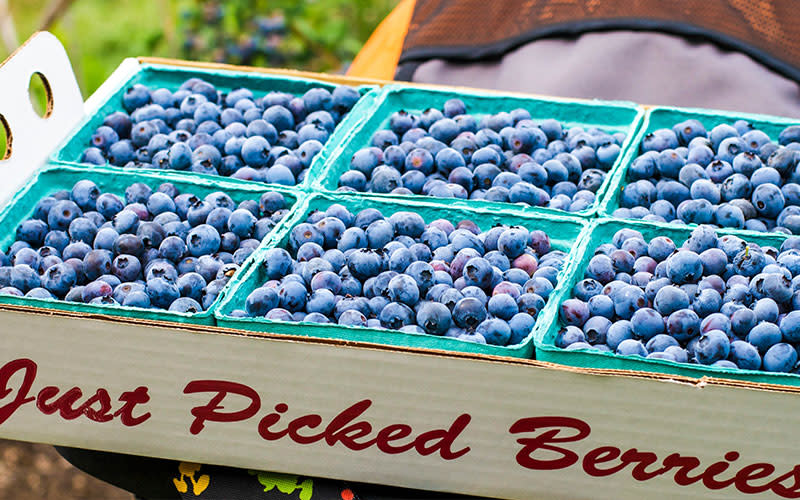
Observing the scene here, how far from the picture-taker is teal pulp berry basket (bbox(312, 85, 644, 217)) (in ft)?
5.74

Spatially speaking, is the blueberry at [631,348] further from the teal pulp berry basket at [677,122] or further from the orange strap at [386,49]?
the orange strap at [386,49]

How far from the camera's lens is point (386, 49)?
2.52m

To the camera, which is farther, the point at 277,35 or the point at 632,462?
the point at 277,35

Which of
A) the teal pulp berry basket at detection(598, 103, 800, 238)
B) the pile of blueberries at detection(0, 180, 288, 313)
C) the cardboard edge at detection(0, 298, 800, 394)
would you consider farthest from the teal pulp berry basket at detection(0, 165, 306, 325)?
the teal pulp berry basket at detection(598, 103, 800, 238)

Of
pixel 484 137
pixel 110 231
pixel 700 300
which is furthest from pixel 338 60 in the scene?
pixel 700 300

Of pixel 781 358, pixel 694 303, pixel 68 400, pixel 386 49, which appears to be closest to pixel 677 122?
pixel 694 303

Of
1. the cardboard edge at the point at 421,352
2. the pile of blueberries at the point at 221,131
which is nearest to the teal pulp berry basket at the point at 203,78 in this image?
the pile of blueberries at the point at 221,131

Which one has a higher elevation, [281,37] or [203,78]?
[281,37]

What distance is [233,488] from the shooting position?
4.04 feet

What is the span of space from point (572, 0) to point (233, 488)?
1.54 meters

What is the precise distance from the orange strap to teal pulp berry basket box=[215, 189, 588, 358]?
3.12ft

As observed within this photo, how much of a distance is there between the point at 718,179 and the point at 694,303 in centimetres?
42

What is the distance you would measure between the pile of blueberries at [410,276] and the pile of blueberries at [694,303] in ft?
0.28

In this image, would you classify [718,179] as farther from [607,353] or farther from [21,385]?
[21,385]
